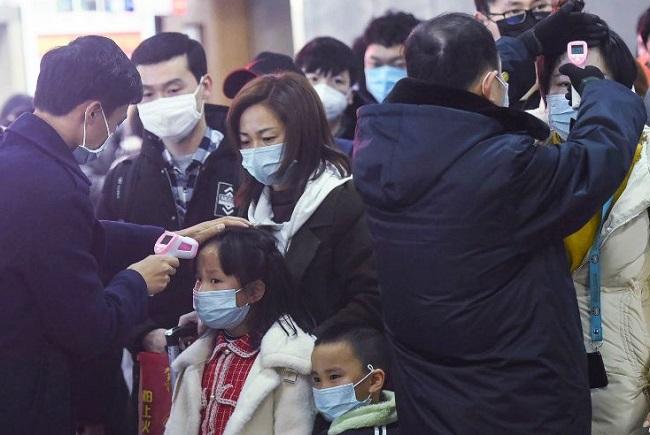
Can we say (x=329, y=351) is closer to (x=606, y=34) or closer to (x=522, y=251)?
(x=522, y=251)

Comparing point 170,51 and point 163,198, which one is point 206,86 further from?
point 163,198

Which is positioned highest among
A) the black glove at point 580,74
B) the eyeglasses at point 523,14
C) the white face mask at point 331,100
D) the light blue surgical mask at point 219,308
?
the eyeglasses at point 523,14

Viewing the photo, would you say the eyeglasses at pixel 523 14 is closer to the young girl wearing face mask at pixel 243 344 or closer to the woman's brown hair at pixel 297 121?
the woman's brown hair at pixel 297 121

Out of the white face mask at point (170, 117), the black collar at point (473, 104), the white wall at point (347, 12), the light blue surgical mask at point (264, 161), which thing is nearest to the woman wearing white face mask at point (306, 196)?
the light blue surgical mask at point (264, 161)

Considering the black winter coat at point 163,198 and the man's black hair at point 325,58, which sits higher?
the man's black hair at point 325,58

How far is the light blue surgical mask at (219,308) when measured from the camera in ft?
12.6

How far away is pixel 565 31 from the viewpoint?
3268mm

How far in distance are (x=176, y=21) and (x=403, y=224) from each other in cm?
701

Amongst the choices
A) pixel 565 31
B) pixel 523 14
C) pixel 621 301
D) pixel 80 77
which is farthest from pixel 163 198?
pixel 621 301

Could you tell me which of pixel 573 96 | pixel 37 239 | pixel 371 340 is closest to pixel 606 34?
pixel 573 96

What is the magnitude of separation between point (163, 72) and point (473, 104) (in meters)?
2.16

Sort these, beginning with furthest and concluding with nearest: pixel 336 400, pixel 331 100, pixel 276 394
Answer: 1. pixel 331 100
2. pixel 276 394
3. pixel 336 400

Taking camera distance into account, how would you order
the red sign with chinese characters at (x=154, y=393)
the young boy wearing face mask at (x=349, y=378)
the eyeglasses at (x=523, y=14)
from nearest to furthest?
the young boy wearing face mask at (x=349, y=378) < the eyeglasses at (x=523, y=14) < the red sign with chinese characters at (x=154, y=393)

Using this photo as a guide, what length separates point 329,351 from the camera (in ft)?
12.1
